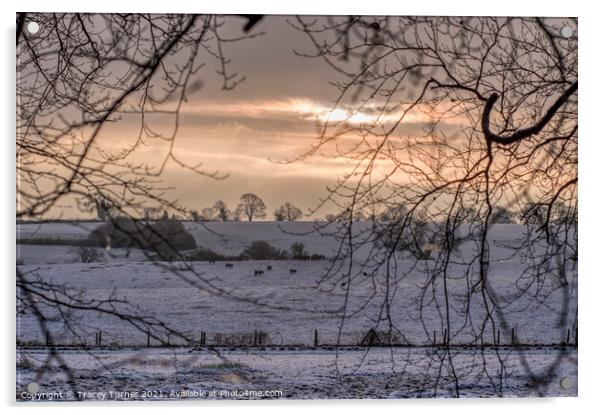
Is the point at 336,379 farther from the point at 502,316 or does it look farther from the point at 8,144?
the point at 8,144

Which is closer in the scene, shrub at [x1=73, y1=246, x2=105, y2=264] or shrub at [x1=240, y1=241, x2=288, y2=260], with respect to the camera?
shrub at [x1=73, y1=246, x2=105, y2=264]

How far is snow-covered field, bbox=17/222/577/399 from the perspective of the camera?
19.9 ft

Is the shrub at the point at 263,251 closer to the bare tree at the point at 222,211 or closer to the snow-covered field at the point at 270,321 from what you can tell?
the snow-covered field at the point at 270,321

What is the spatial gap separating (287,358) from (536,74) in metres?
2.24

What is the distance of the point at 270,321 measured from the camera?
618 cm

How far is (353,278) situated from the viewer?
19.9 ft

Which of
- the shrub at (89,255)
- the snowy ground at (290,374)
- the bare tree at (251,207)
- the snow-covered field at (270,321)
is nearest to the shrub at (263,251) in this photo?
the snow-covered field at (270,321)

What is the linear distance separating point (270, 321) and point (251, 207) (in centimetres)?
68

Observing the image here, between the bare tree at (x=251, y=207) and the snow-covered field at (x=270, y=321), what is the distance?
6 centimetres

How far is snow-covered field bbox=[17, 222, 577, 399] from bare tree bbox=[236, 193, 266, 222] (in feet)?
0.21

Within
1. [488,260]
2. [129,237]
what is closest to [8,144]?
[129,237]

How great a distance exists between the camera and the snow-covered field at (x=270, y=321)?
605 cm

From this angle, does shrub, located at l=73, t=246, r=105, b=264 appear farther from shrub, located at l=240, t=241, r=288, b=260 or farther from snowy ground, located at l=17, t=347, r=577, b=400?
shrub, located at l=240, t=241, r=288, b=260

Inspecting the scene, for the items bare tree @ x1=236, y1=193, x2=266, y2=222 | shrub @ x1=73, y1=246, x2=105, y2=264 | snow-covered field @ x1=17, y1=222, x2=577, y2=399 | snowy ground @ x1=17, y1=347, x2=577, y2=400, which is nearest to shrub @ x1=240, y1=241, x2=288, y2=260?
snow-covered field @ x1=17, y1=222, x2=577, y2=399
